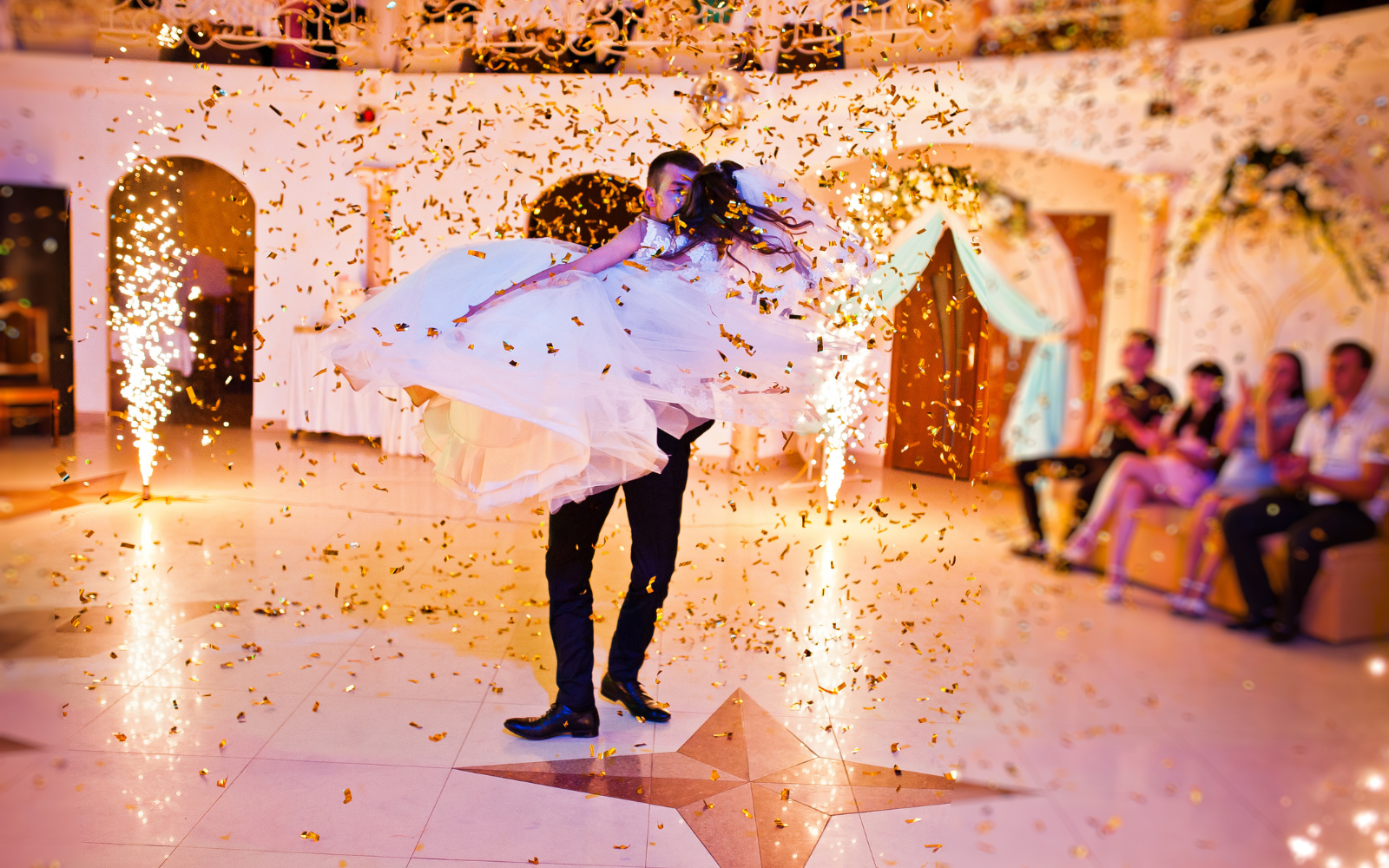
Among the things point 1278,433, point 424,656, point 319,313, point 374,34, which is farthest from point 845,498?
point 319,313

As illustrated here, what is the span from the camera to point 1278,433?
204 cm

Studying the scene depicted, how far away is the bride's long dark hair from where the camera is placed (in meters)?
1.82

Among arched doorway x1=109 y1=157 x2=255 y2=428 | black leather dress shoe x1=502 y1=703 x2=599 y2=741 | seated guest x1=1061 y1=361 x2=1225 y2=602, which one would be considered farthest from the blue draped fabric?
arched doorway x1=109 y1=157 x2=255 y2=428

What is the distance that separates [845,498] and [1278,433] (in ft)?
4.06

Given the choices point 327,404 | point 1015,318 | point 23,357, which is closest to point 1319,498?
point 1015,318

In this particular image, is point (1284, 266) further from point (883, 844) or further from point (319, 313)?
point (319, 313)

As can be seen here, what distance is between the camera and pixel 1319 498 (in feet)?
8.16

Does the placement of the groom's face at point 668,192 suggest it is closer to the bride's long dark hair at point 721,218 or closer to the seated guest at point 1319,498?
the bride's long dark hair at point 721,218

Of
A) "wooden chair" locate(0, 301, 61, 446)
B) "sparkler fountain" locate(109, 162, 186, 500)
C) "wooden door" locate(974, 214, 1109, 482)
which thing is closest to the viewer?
"wooden chair" locate(0, 301, 61, 446)

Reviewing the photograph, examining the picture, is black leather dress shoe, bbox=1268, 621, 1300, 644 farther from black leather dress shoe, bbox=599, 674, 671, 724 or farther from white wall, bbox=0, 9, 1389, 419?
black leather dress shoe, bbox=599, 674, 671, 724

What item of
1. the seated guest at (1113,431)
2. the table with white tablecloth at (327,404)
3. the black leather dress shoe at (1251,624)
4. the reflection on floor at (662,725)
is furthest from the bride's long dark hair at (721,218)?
the table with white tablecloth at (327,404)

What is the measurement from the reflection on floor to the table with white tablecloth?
5.78ft

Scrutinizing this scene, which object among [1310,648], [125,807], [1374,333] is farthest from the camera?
[1310,648]

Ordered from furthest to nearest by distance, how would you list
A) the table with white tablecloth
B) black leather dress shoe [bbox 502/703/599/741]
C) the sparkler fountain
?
the table with white tablecloth, the sparkler fountain, black leather dress shoe [bbox 502/703/599/741]
